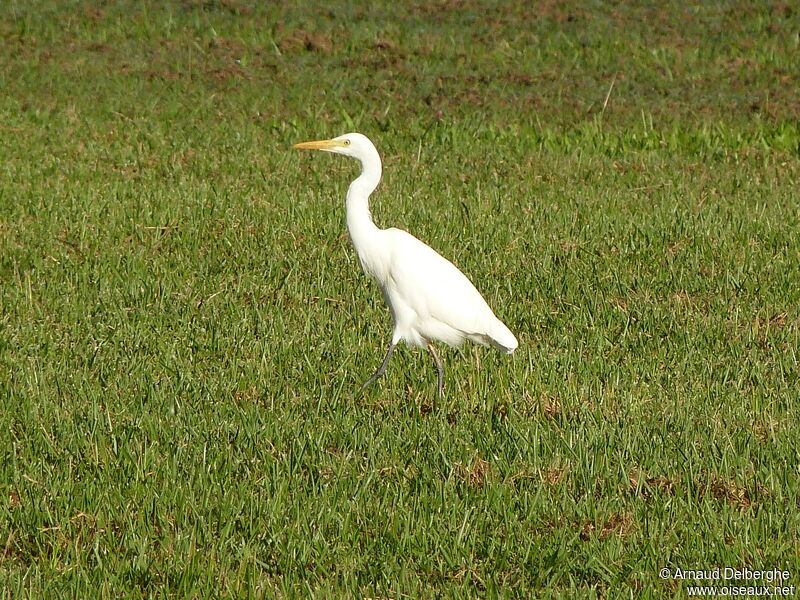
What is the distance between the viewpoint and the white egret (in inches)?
227

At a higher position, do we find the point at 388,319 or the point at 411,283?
the point at 411,283

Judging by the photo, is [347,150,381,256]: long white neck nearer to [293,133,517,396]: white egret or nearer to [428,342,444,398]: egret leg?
[293,133,517,396]: white egret

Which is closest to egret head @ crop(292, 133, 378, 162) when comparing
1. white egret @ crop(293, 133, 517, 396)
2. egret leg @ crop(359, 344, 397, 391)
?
white egret @ crop(293, 133, 517, 396)

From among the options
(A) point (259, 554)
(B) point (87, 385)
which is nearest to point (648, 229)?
(B) point (87, 385)

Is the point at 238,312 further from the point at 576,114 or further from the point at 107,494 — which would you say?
the point at 576,114

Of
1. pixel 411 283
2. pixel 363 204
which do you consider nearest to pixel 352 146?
pixel 363 204

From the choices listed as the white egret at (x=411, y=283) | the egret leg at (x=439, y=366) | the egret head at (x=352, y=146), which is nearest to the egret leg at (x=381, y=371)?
the white egret at (x=411, y=283)

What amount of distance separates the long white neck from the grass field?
59 centimetres

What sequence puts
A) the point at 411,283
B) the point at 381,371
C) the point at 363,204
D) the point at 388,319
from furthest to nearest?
the point at 388,319
the point at 363,204
the point at 411,283
the point at 381,371

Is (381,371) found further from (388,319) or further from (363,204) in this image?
(388,319)

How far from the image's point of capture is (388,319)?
6.64 meters

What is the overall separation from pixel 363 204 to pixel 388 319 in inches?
38.3

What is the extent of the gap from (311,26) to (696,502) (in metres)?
10.4

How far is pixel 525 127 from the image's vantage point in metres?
10.8
